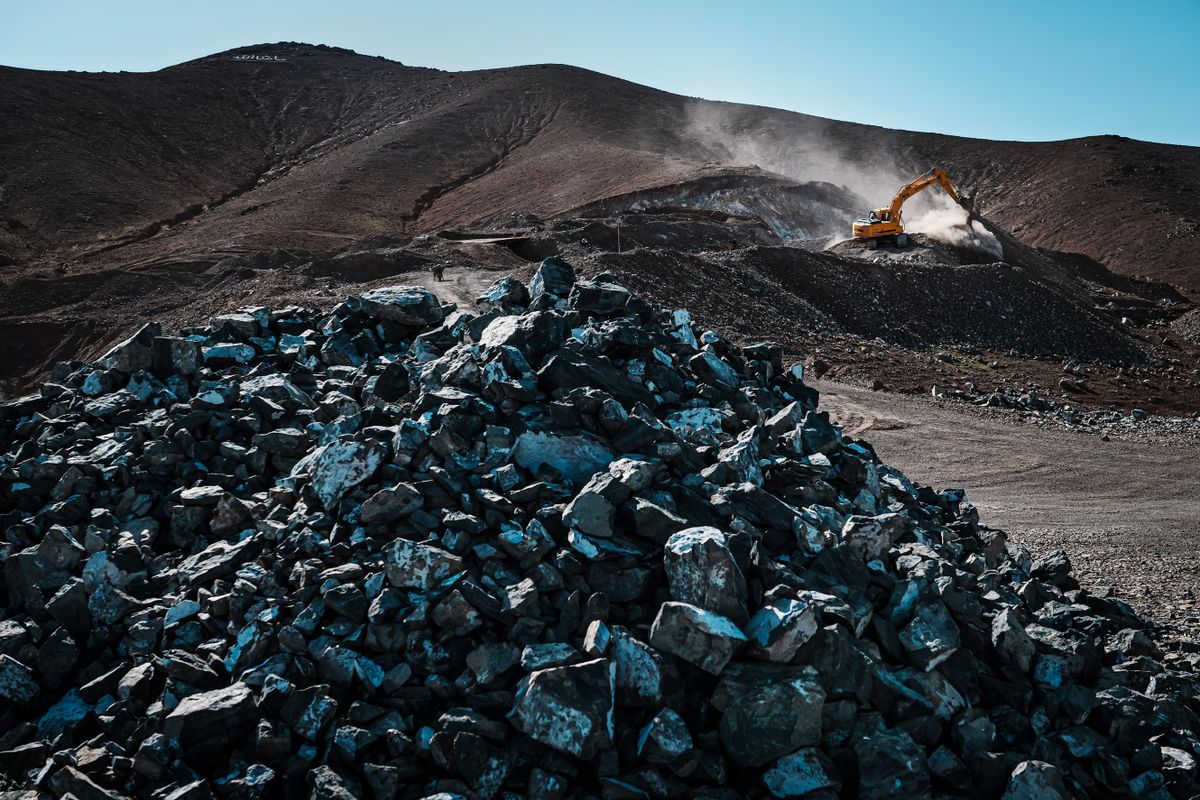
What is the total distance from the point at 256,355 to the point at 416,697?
5.03m

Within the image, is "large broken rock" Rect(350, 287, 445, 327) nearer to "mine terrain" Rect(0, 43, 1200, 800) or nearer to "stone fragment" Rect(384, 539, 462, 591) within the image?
"mine terrain" Rect(0, 43, 1200, 800)

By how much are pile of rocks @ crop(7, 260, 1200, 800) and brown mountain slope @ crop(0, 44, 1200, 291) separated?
2451 centimetres

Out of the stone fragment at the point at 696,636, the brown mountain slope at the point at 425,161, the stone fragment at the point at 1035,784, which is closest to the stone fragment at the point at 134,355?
the stone fragment at the point at 696,636

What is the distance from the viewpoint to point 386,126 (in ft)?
204

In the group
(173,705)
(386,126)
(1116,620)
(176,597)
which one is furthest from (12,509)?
(386,126)

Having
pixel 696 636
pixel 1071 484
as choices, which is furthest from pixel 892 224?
pixel 696 636

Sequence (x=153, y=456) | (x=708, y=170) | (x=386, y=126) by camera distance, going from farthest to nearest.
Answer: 1. (x=386, y=126)
2. (x=708, y=170)
3. (x=153, y=456)

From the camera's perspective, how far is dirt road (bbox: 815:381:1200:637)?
980cm

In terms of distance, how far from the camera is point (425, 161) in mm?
51844

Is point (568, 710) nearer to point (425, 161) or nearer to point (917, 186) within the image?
point (917, 186)

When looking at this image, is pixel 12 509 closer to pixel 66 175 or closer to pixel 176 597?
pixel 176 597

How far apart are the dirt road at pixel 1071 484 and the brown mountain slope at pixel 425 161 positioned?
910 inches

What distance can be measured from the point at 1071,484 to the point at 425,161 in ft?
149

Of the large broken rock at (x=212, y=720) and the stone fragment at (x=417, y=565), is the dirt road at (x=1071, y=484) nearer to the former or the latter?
the stone fragment at (x=417, y=565)
